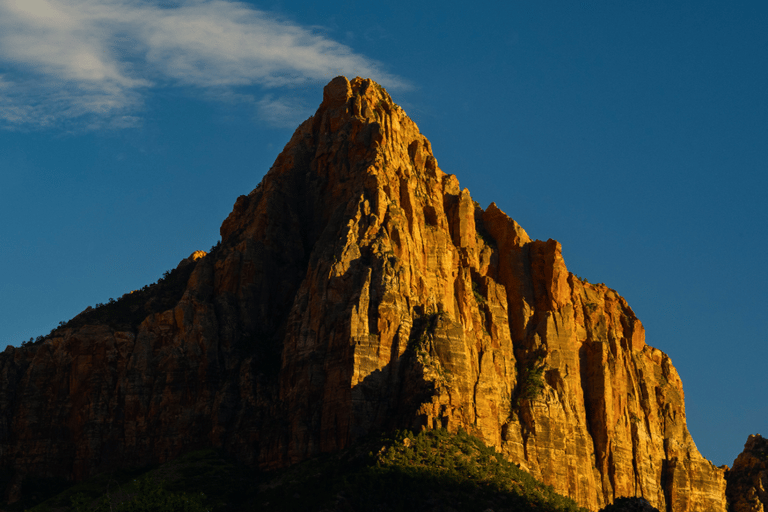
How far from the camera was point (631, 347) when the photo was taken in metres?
198

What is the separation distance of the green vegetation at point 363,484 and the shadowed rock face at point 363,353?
13.1 feet

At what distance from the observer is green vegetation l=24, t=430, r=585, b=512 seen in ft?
454

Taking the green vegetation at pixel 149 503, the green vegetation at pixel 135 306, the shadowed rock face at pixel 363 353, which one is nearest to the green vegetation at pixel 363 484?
the green vegetation at pixel 149 503

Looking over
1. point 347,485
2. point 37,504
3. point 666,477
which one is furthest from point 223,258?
point 666,477

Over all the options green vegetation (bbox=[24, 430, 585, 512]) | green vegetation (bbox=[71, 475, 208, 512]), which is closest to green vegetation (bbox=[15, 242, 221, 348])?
green vegetation (bbox=[24, 430, 585, 512])

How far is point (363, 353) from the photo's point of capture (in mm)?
156625

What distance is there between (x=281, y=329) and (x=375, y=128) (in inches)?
1191

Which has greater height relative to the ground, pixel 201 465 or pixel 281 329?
pixel 281 329

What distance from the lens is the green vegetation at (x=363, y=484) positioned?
138 meters

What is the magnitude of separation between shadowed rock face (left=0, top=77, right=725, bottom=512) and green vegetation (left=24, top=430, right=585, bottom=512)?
3.98m

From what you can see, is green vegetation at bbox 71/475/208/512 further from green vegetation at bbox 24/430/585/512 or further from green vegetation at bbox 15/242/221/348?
green vegetation at bbox 15/242/221/348

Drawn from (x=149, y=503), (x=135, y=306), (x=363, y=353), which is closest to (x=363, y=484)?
(x=363, y=353)

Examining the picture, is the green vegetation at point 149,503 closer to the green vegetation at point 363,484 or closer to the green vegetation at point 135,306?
the green vegetation at point 363,484

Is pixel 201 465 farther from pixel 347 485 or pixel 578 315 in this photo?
pixel 578 315
